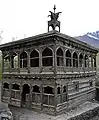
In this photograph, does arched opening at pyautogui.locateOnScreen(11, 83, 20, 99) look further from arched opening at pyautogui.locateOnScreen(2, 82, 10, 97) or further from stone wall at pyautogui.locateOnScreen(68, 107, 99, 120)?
stone wall at pyautogui.locateOnScreen(68, 107, 99, 120)

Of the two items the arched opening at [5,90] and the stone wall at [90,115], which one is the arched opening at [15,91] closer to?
the arched opening at [5,90]

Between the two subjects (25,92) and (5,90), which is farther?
(5,90)

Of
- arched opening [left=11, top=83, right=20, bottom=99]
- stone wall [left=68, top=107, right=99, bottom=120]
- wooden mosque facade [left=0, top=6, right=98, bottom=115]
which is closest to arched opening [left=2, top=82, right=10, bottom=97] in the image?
wooden mosque facade [left=0, top=6, right=98, bottom=115]

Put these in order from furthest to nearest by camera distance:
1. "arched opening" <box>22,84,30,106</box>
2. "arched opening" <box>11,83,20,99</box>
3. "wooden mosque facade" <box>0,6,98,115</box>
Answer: "arched opening" <box>11,83,20,99</box> < "arched opening" <box>22,84,30,106</box> < "wooden mosque facade" <box>0,6,98,115</box>

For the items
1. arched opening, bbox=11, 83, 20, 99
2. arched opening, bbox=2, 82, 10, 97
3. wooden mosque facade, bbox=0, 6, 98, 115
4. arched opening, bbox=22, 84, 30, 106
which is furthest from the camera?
→ arched opening, bbox=2, 82, 10, 97

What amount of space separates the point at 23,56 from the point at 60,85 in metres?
8.87

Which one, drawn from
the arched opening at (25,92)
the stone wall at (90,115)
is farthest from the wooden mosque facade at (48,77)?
the stone wall at (90,115)

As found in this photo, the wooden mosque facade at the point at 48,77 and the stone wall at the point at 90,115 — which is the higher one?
the wooden mosque facade at the point at 48,77

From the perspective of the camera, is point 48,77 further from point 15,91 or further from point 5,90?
point 5,90

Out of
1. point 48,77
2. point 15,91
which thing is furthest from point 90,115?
point 15,91

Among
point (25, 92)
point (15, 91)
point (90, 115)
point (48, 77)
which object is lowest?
point (90, 115)

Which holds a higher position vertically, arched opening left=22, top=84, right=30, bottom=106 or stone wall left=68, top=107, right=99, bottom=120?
arched opening left=22, top=84, right=30, bottom=106

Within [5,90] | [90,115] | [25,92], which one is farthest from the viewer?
[5,90]

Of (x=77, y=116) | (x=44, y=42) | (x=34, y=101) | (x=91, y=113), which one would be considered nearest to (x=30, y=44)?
(x=44, y=42)
